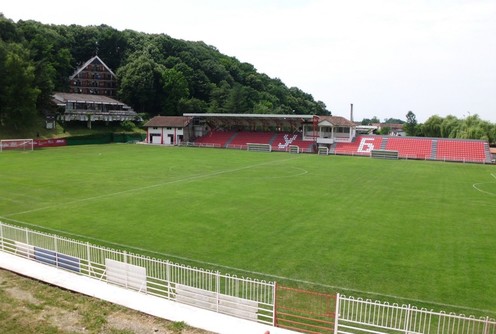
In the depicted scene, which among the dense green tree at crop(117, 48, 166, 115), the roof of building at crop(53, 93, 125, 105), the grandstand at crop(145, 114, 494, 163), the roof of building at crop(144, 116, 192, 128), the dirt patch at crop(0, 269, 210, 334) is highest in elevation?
the dense green tree at crop(117, 48, 166, 115)

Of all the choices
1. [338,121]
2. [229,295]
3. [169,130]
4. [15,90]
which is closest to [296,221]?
[229,295]

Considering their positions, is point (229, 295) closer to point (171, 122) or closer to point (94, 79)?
point (171, 122)

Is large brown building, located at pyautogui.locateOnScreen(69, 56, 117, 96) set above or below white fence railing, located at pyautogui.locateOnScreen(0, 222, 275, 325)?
above

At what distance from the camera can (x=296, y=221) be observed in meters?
21.7

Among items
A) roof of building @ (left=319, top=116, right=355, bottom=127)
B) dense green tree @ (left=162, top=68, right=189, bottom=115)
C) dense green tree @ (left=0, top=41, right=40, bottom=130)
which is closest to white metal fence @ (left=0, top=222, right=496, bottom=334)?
roof of building @ (left=319, top=116, right=355, bottom=127)

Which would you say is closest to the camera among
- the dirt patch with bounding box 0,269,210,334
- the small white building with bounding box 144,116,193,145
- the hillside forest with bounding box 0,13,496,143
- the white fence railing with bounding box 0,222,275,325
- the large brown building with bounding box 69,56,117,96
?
the dirt patch with bounding box 0,269,210,334

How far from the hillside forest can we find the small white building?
1826 cm

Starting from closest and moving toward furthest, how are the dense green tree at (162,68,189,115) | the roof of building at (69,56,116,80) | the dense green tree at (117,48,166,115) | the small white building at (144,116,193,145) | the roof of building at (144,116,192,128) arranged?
the roof of building at (144,116,192,128) < the small white building at (144,116,193,145) < the dense green tree at (117,48,166,115) < the roof of building at (69,56,116,80) < the dense green tree at (162,68,189,115)

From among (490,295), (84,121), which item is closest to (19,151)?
(84,121)

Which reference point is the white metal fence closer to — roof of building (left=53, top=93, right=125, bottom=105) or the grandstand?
the grandstand

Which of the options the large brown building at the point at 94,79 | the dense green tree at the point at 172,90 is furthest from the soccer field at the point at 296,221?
the large brown building at the point at 94,79

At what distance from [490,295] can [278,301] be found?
6.96 metres

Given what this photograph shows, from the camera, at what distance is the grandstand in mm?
58906

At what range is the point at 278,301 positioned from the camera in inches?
497
